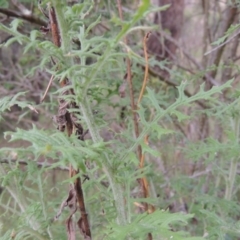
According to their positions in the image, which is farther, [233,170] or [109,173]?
[233,170]

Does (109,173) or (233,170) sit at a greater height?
(109,173)

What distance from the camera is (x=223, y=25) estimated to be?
271 cm

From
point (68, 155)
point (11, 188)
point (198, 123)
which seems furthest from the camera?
point (198, 123)

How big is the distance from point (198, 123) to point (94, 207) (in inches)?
69.9

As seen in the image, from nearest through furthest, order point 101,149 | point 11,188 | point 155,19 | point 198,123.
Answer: point 101,149 < point 11,188 < point 198,123 < point 155,19

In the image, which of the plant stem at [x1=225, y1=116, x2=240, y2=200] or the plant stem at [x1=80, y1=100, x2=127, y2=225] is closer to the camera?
the plant stem at [x1=80, y1=100, x2=127, y2=225]

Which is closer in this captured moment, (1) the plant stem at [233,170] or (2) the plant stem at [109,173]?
(2) the plant stem at [109,173]

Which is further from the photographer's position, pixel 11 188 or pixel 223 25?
pixel 223 25

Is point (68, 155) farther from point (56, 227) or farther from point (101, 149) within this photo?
point (56, 227)

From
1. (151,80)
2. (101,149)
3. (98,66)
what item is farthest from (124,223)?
(151,80)

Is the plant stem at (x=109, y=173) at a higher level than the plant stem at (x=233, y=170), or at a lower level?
higher

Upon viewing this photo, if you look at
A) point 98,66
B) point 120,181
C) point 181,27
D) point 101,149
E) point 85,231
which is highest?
point 98,66

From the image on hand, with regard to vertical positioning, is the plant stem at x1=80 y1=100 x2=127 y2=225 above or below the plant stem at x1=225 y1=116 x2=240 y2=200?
above

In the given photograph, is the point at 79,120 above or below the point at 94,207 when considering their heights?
above
